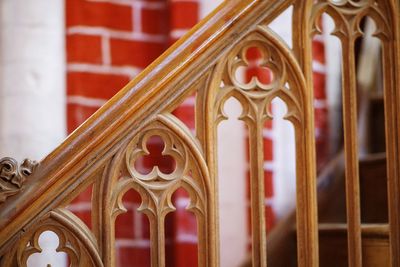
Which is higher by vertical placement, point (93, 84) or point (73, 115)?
point (93, 84)

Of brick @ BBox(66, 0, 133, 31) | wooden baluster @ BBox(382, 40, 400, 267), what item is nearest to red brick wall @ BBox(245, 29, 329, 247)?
brick @ BBox(66, 0, 133, 31)

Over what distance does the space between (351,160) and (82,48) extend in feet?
3.85

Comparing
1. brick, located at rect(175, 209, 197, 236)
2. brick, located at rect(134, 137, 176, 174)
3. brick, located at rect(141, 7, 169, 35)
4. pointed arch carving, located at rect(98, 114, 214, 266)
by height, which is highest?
brick, located at rect(141, 7, 169, 35)

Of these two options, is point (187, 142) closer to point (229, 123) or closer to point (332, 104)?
point (229, 123)

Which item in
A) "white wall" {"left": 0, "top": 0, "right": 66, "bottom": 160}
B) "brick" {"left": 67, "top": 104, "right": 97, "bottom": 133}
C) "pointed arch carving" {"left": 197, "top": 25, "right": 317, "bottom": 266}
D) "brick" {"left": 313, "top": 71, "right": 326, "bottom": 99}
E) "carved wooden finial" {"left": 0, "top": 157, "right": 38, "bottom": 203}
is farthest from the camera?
"brick" {"left": 313, "top": 71, "right": 326, "bottom": 99}

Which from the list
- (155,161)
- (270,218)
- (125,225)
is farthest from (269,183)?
(125,225)

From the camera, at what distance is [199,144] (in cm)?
173

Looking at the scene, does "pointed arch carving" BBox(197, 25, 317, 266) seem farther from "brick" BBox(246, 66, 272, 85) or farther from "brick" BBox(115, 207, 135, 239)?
"brick" BBox(115, 207, 135, 239)

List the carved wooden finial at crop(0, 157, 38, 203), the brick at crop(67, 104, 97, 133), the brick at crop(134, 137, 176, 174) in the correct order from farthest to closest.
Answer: the brick at crop(134, 137, 176, 174), the brick at crop(67, 104, 97, 133), the carved wooden finial at crop(0, 157, 38, 203)

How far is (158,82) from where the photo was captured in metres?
1.70

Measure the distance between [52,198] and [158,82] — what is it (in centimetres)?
34

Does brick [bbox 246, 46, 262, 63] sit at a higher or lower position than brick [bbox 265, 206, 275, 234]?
higher

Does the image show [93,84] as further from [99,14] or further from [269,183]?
[269,183]

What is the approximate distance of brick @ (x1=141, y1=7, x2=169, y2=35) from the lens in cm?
280
